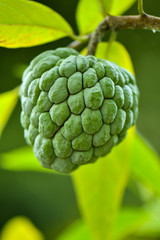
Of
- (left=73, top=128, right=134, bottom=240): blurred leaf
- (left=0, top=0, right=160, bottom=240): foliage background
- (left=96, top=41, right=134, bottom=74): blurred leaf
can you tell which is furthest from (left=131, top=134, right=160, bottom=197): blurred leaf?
(left=0, top=0, right=160, bottom=240): foliage background

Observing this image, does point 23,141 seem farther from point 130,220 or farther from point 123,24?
point 123,24

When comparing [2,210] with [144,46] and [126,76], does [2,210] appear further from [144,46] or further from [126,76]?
[126,76]

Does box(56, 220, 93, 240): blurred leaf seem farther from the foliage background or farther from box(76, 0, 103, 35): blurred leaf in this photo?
the foliage background

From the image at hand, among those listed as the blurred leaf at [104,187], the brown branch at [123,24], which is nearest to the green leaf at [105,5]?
the brown branch at [123,24]

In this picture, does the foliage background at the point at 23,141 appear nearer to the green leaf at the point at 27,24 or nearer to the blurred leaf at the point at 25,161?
the blurred leaf at the point at 25,161

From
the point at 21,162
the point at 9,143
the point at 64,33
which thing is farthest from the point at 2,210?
the point at 64,33
